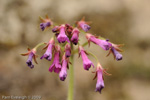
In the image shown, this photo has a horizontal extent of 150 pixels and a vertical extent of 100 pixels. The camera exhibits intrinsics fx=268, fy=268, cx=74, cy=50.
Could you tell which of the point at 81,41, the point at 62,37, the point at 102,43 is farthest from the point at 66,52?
the point at 81,41

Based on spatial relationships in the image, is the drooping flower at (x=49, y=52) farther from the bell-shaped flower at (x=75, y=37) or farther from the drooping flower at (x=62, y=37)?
the bell-shaped flower at (x=75, y=37)

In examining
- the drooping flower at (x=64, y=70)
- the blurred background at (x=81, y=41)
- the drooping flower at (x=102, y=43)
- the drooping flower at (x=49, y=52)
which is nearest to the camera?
the drooping flower at (x=64, y=70)

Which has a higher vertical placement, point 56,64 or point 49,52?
point 49,52

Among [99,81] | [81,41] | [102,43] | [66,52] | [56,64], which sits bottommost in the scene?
[99,81]

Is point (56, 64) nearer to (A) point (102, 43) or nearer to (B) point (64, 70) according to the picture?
(B) point (64, 70)

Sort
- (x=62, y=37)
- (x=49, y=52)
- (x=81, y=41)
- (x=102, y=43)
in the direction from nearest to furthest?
(x=62, y=37)
(x=49, y=52)
(x=102, y=43)
(x=81, y=41)

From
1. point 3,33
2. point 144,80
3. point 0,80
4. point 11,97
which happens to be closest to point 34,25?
point 3,33

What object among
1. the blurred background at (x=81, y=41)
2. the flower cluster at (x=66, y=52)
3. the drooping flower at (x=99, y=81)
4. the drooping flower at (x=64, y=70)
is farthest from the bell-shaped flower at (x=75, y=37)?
the blurred background at (x=81, y=41)

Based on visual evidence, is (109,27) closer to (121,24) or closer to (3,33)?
(121,24)

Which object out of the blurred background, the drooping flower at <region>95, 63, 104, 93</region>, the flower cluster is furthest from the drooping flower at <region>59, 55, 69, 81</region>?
the blurred background
